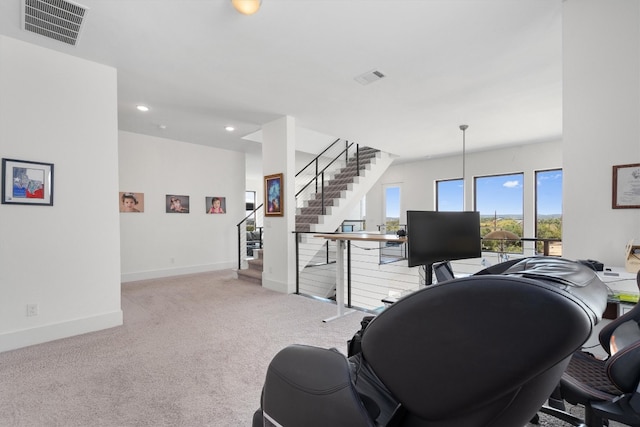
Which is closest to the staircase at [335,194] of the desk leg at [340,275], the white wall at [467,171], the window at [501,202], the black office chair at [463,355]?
the white wall at [467,171]

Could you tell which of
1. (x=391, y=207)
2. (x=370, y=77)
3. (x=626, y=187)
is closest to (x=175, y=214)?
(x=370, y=77)

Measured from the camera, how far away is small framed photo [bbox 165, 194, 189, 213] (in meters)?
6.14

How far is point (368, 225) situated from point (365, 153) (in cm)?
297

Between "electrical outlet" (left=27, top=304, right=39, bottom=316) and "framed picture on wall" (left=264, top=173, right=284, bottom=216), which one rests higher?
"framed picture on wall" (left=264, top=173, right=284, bottom=216)

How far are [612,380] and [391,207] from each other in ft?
28.4

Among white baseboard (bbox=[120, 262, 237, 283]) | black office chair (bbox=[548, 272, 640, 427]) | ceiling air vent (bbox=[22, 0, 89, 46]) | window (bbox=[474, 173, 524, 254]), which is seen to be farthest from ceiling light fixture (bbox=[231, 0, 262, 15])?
window (bbox=[474, 173, 524, 254])

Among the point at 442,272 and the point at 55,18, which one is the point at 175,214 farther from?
the point at 442,272

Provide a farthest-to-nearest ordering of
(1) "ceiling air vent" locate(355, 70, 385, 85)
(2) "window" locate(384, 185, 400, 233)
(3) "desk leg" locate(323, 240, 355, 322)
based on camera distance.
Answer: (2) "window" locate(384, 185, 400, 233) → (3) "desk leg" locate(323, 240, 355, 322) → (1) "ceiling air vent" locate(355, 70, 385, 85)

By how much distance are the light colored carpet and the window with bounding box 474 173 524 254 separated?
571cm

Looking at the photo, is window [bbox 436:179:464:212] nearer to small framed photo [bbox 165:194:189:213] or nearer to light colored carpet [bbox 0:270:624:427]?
light colored carpet [bbox 0:270:624:427]

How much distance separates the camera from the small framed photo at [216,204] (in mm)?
6738

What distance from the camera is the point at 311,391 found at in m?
0.83

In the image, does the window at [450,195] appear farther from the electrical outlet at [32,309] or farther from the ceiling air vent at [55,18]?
the electrical outlet at [32,309]

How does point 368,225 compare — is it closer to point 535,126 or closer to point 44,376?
point 535,126
